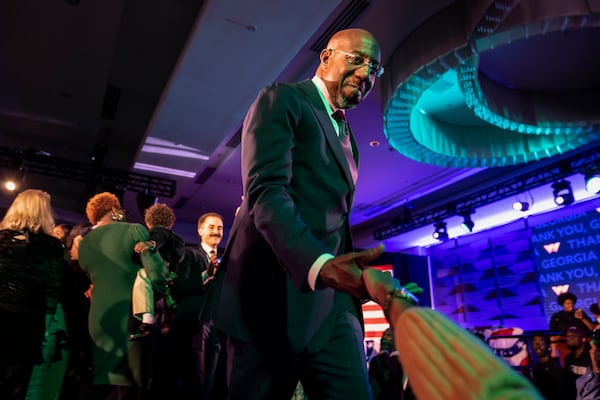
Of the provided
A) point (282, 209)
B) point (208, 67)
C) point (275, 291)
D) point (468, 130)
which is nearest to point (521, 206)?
point (468, 130)

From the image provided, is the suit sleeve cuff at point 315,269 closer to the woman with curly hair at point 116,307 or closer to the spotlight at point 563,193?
the woman with curly hair at point 116,307

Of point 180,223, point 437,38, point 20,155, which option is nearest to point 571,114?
point 437,38

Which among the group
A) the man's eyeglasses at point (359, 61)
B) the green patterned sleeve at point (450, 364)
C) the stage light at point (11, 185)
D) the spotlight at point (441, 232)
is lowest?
the green patterned sleeve at point (450, 364)

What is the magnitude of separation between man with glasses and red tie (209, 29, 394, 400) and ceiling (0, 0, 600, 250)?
3.10 m

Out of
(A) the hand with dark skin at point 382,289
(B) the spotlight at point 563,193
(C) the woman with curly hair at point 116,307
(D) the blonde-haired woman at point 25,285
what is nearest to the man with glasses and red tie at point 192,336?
(C) the woman with curly hair at point 116,307

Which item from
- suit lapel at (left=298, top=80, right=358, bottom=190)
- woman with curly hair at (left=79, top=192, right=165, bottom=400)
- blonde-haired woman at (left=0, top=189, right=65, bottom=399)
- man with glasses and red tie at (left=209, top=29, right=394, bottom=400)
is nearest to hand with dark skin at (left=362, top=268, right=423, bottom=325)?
man with glasses and red tie at (left=209, top=29, right=394, bottom=400)

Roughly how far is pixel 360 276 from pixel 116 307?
2261 mm

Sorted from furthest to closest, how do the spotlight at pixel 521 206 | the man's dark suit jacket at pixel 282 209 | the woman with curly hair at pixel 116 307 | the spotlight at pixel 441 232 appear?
the spotlight at pixel 441 232, the spotlight at pixel 521 206, the woman with curly hair at pixel 116 307, the man's dark suit jacket at pixel 282 209

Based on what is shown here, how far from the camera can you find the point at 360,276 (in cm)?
64

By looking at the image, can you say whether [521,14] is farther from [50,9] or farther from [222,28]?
[50,9]

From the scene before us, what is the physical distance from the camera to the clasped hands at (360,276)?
23.6 inches

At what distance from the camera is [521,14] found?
349cm

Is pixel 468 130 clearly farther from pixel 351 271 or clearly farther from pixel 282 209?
pixel 351 271

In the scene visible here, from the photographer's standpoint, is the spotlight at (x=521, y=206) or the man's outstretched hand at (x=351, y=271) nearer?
the man's outstretched hand at (x=351, y=271)
